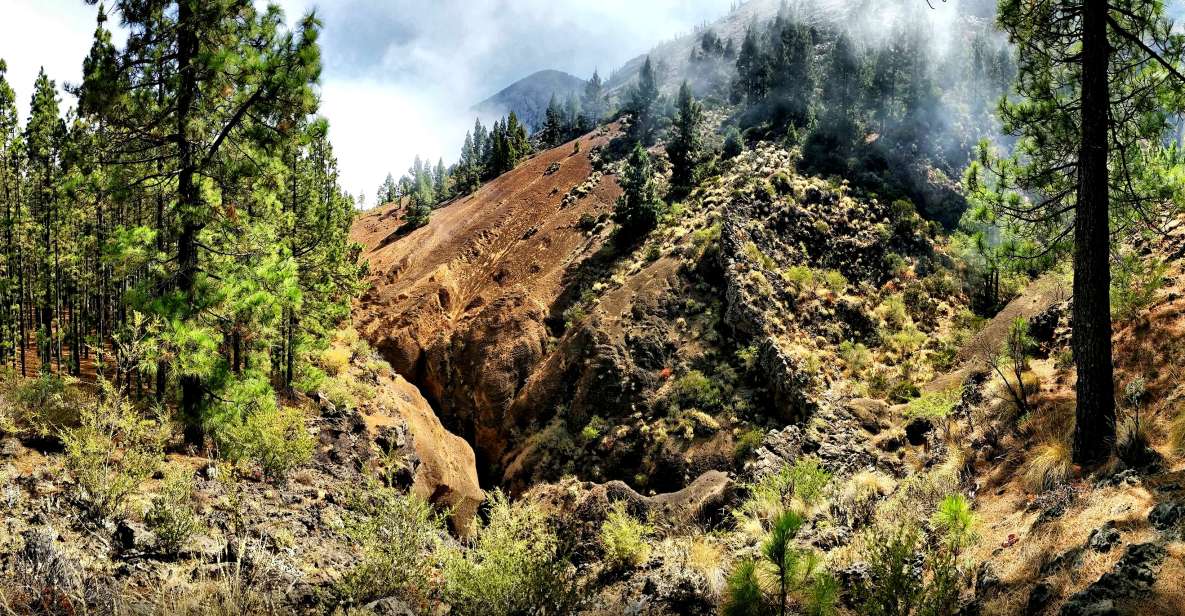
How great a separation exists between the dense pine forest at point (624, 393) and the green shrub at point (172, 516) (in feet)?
0.13

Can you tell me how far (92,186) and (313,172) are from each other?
14655mm

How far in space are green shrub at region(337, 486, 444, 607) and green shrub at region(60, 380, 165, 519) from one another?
3144 mm

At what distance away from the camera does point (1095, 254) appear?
307 inches

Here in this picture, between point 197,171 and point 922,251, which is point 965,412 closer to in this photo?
point 197,171

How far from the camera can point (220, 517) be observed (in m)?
9.23

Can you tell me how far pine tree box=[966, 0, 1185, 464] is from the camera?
779cm

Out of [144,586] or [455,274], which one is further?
[455,274]

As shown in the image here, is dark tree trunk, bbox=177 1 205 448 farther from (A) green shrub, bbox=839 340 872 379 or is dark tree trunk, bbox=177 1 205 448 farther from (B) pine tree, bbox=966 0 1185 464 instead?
(A) green shrub, bbox=839 340 872 379

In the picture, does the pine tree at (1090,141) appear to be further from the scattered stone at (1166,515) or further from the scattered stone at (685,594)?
the scattered stone at (685,594)

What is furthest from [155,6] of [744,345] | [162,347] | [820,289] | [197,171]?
[820,289]

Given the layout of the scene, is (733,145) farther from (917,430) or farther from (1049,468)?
(1049,468)

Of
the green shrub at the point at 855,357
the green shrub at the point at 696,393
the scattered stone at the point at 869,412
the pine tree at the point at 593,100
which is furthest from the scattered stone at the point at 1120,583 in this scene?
the pine tree at the point at 593,100

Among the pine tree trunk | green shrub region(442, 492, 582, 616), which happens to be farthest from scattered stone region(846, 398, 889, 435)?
green shrub region(442, 492, 582, 616)

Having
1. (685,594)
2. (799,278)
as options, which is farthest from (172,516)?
(799,278)
